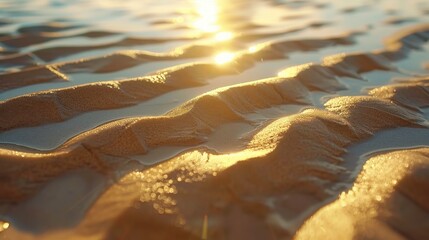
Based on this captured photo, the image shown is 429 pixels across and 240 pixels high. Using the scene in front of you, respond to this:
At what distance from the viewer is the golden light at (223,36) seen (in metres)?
3.40

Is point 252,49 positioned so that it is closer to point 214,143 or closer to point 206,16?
point 214,143

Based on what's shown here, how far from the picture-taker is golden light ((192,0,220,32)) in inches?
155

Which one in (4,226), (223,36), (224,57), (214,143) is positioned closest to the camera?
(4,226)

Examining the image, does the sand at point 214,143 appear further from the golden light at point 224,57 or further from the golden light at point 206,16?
the golden light at point 206,16

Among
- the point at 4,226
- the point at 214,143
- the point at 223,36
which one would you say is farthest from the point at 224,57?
the point at 4,226

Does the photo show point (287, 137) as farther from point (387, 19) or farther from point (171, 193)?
point (387, 19)

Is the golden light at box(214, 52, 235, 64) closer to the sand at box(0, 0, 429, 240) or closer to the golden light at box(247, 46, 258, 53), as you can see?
the sand at box(0, 0, 429, 240)

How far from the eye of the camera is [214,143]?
150 centimetres

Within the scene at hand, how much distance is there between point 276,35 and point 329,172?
2.47 meters

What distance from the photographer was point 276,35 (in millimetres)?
3523

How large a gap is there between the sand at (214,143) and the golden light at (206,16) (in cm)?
86

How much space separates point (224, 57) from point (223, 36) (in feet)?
2.70

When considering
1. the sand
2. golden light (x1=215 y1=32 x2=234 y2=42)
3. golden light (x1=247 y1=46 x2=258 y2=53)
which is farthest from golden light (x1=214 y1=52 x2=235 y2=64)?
golden light (x1=215 y1=32 x2=234 y2=42)

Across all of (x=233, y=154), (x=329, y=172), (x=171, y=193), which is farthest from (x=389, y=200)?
(x=171, y=193)
